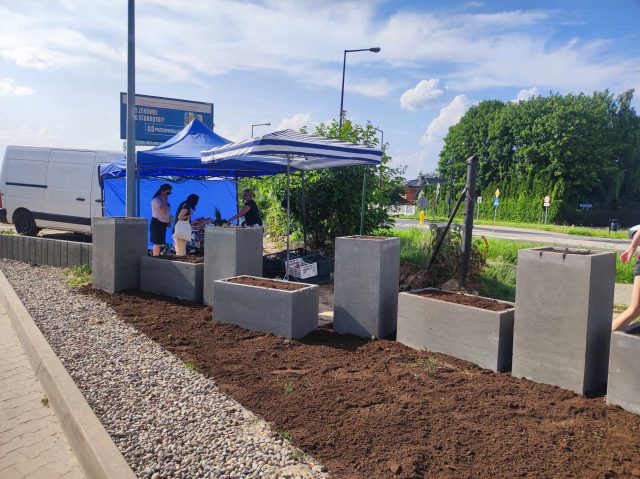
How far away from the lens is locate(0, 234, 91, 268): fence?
9812 millimetres

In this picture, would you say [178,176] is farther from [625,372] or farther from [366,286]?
[625,372]

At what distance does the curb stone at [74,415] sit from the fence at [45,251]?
411cm

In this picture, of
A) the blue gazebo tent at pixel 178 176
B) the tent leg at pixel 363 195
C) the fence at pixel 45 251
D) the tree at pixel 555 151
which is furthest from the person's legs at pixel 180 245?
the tree at pixel 555 151

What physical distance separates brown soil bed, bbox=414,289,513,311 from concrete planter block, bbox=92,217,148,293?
15.6 feet

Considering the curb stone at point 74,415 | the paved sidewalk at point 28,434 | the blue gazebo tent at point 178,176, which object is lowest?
the paved sidewalk at point 28,434

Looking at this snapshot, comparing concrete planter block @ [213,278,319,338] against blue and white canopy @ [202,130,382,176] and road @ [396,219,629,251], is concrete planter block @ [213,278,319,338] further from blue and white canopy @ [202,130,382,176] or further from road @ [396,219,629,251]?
road @ [396,219,629,251]

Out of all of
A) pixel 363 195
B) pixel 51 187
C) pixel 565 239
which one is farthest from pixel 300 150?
pixel 565 239

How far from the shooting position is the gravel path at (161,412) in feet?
9.59

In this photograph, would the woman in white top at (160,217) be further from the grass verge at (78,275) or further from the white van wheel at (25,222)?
the white van wheel at (25,222)

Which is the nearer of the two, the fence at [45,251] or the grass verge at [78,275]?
the grass verge at [78,275]

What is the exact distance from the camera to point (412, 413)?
346 centimetres

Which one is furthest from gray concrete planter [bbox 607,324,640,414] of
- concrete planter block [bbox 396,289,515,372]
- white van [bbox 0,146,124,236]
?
white van [bbox 0,146,124,236]

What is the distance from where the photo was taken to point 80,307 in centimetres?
685

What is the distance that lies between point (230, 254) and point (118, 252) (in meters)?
2.20
